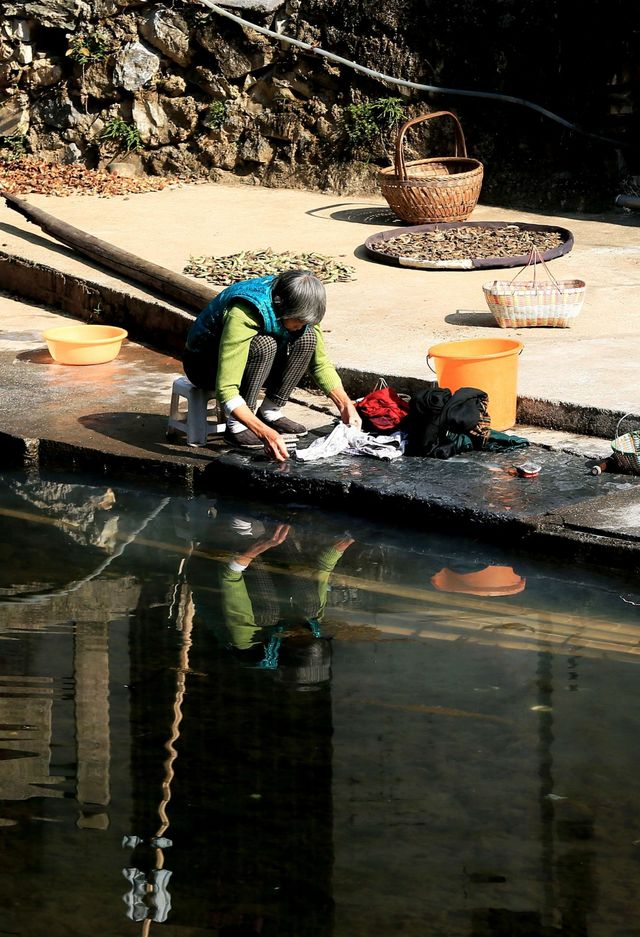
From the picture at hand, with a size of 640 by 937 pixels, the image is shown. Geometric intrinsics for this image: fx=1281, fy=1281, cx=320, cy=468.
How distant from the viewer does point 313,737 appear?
3.97 m

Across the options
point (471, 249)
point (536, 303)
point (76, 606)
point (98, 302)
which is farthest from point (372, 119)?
point (76, 606)

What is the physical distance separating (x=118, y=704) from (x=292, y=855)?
3.17 feet

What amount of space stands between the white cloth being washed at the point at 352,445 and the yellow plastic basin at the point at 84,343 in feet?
6.66

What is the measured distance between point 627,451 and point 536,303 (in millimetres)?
2033

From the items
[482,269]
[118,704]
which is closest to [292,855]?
[118,704]

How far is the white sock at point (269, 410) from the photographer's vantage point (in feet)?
20.7

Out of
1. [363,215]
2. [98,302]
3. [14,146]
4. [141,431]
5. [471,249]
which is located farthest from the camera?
[14,146]

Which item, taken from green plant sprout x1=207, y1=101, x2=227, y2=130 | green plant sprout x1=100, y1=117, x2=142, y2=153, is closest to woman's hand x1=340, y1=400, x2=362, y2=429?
green plant sprout x1=207, y1=101, x2=227, y2=130

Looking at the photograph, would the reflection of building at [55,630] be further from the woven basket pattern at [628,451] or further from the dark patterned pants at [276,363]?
the woven basket pattern at [628,451]

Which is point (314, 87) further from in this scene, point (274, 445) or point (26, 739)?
point (26, 739)

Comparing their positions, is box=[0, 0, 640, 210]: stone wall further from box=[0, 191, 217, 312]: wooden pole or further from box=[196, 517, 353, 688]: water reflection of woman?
box=[196, 517, 353, 688]: water reflection of woman

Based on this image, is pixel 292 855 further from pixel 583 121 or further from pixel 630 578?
pixel 583 121

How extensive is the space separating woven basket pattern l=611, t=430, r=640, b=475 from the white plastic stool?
1927mm

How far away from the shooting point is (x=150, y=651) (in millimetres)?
4562
